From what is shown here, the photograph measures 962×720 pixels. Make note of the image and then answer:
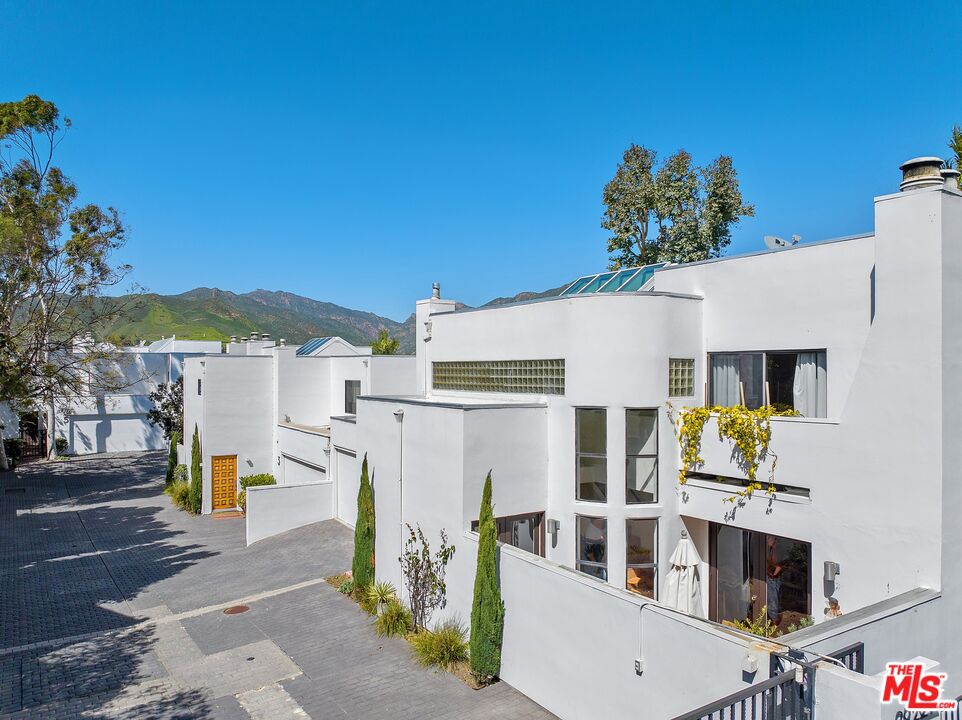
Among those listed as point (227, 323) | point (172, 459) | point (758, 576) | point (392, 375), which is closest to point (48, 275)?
point (172, 459)

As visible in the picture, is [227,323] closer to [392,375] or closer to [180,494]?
[180,494]

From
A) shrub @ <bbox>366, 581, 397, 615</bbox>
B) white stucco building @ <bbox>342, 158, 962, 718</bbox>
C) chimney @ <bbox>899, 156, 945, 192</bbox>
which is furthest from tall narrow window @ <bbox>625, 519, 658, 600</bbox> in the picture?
chimney @ <bbox>899, 156, 945, 192</bbox>

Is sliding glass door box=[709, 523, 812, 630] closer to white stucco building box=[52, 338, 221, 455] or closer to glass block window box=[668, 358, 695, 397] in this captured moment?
glass block window box=[668, 358, 695, 397]

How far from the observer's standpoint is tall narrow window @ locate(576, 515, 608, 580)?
11.3 m

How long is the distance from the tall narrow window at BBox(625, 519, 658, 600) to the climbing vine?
1.09 m

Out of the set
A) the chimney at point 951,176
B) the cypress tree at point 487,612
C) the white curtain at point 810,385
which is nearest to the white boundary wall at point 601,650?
the cypress tree at point 487,612

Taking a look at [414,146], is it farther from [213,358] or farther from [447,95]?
[213,358]

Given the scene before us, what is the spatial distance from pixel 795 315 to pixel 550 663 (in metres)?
6.75

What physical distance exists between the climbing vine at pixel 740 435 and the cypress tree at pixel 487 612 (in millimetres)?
3911

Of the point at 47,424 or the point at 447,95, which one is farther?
the point at 47,424

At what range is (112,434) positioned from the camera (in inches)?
1468

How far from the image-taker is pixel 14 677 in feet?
34.1

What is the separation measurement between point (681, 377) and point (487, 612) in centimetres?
550

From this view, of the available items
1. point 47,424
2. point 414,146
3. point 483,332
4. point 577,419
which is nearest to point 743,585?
point 577,419
